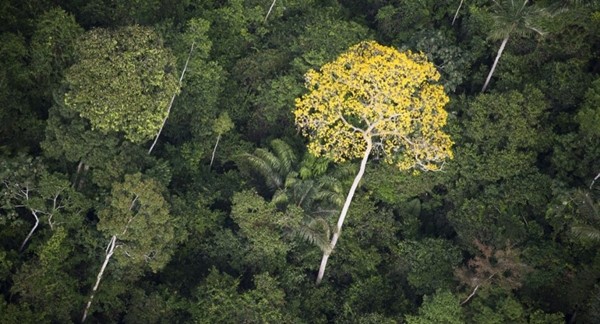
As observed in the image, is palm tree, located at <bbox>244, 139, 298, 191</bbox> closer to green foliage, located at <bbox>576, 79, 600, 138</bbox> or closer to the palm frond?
the palm frond

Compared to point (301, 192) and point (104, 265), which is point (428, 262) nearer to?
point (301, 192)

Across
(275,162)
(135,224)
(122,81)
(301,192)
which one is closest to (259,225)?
(301,192)

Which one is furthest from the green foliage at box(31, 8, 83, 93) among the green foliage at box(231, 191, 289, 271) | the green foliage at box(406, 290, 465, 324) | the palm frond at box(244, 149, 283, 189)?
the green foliage at box(406, 290, 465, 324)

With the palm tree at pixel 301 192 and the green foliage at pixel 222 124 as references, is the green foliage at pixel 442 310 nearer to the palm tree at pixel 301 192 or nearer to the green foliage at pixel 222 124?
the palm tree at pixel 301 192

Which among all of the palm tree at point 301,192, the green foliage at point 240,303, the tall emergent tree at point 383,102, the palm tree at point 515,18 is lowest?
the green foliage at point 240,303

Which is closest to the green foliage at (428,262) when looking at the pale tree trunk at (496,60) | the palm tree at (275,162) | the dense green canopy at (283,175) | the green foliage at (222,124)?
the dense green canopy at (283,175)

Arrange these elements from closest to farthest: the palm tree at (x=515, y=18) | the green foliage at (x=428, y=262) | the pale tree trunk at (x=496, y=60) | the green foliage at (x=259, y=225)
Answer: the green foliage at (x=259, y=225), the green foliage at (x=428, y=262), the palm tree at (x=515, y=18), the pale tree trunk at (x=496, y=60)

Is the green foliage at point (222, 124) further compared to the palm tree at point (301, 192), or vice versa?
the green foliage at point (222, 124)

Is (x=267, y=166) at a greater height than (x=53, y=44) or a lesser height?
lesser

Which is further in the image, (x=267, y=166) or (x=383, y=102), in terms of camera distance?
(x=267, y=166)

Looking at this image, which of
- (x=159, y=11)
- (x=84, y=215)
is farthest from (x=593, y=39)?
(x=84, y=215)
